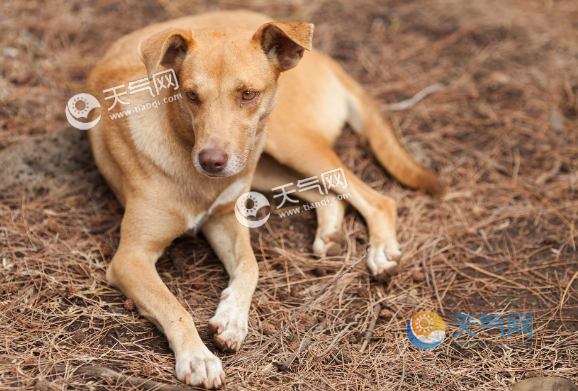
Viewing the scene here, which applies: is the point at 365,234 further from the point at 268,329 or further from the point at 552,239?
the point at 552,239

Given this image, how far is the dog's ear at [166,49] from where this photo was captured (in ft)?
8.25

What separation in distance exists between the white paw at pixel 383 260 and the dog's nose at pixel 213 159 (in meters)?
1.32

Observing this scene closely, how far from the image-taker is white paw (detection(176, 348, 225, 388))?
2.36 m

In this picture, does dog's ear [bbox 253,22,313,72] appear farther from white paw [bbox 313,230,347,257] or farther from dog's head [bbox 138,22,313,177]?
white paw [bbox 313,230,347,257]

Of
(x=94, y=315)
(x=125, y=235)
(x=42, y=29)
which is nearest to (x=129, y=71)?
(x=125, y=235)

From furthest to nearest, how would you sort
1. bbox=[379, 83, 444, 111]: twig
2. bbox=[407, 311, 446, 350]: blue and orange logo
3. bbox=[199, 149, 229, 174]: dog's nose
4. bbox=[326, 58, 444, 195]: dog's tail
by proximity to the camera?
bbox=[379, 83, 444, 111]: twig
bbox=[326, 58, 444, 195]: dog's tail
bbox=[407, 311, 446, 350]: blue and orange logo
bbox=[199, 149, 229, 174]: dog's nose

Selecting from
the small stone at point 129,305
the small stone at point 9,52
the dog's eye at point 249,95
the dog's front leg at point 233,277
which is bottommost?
the dog's front leg at point 233,277

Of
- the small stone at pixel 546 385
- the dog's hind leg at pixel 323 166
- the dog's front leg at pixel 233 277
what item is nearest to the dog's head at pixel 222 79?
the dog's front leg at pixel 233 277

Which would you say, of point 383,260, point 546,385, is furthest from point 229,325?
point 546,385

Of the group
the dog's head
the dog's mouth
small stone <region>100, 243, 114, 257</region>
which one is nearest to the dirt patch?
Result: small stone <region>100, 243, 114, 257</region>

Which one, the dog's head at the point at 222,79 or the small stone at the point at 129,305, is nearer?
the dog's head at the point at 222,79

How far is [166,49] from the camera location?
2.54 metres

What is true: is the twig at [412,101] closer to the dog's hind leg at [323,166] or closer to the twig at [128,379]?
the dog's hind leg at [323,166]

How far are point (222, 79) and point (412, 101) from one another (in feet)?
9.47
